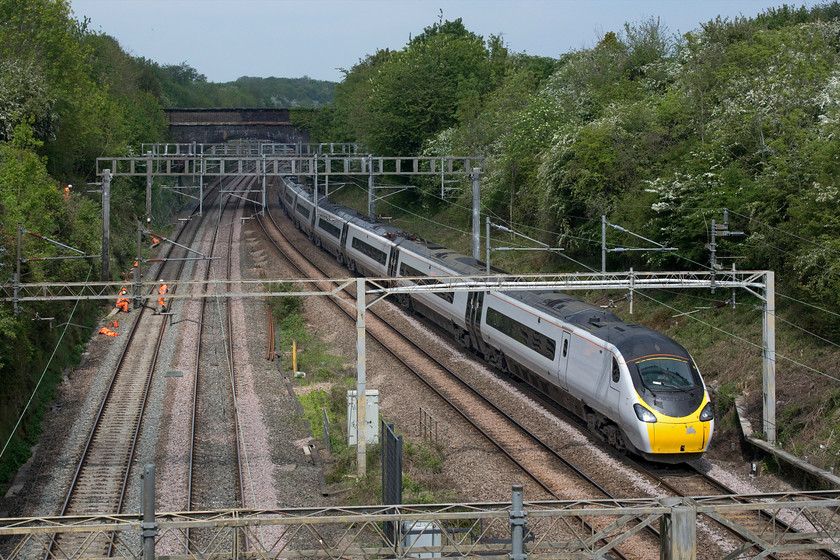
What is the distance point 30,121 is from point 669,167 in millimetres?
25152

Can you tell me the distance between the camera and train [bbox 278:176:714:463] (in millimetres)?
16516

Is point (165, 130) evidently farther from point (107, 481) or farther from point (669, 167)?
point (107, 481)

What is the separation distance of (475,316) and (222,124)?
54007mm

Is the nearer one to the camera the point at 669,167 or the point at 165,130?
the point at 669,167

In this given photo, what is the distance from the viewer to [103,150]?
46.2 metres

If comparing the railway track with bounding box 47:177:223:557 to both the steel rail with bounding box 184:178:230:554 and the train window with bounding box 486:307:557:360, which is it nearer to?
the steel rail with bounding box 184:178:230:554

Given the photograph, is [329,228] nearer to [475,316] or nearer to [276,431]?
[475,316]

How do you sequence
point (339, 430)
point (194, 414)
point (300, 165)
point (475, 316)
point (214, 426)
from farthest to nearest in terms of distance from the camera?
point (300, 165) → point (475, 316) → point (194, 414) → point (214, 426) → point (339, 430)

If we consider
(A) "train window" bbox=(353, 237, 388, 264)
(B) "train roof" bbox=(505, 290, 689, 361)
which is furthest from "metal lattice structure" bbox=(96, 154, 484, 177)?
(B) "train roof" bbox=(505, 290, 689, 361)

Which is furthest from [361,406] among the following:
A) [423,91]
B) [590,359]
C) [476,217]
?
[423,91]

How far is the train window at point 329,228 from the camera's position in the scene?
4025cm

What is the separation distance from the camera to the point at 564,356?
19.4 m

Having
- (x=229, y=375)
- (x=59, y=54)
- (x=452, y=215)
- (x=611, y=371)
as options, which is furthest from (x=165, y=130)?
(x=611, y=371)

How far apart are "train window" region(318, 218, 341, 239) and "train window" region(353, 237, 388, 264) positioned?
297cm
